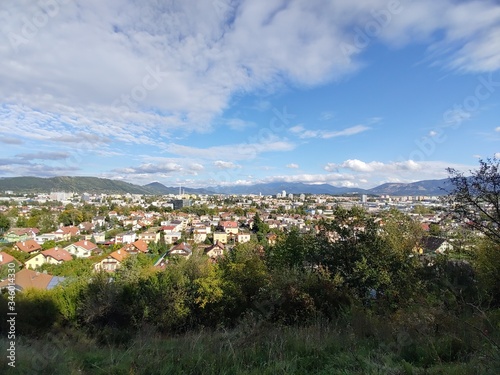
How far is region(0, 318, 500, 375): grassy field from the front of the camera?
2359 millimetres

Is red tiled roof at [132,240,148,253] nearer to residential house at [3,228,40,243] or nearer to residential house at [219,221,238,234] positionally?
residential house at [3,228,40,243]

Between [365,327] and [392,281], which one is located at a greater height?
[365,327]

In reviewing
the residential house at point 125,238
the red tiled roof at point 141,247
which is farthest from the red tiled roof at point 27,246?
the residential house at point 125,238

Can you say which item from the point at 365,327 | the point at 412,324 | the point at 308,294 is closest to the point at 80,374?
the point at 365,327

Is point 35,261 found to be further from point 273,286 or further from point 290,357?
point 290,357

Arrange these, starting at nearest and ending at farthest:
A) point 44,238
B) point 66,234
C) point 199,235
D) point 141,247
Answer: point 141,247, point 44,238, point 66,234, point 199,235

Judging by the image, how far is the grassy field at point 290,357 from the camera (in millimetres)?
2359

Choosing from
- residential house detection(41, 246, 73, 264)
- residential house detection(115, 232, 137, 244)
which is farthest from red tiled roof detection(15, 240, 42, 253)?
residential house detection(115, 232, 137, 244)

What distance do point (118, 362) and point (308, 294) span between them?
5286 mm

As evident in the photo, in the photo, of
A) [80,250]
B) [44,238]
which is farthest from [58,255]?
[44,238]

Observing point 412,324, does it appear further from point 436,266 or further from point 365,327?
point 436,266

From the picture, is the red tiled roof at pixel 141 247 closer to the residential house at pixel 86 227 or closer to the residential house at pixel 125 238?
the residential house at pixel 125 238

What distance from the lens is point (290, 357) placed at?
8.98 feet

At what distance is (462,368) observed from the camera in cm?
228
